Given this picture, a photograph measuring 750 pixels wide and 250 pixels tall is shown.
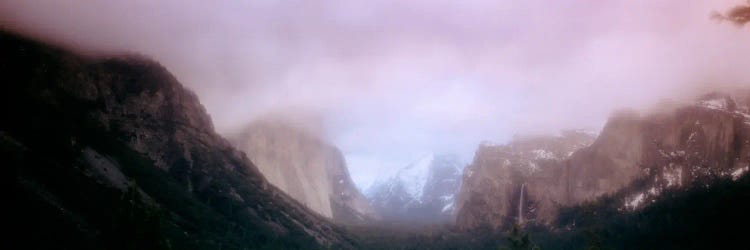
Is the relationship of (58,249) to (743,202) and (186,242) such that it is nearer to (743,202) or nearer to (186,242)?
(186,242)

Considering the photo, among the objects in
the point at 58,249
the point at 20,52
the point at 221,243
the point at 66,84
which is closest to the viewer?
the point at 58,249

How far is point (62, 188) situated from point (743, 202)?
220098 millimetres

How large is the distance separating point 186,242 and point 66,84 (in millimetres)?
92990

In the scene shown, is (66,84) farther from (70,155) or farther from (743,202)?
(743,202)

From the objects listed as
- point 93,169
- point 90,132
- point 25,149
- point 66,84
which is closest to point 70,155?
point 93,169

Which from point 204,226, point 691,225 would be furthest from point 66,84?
point 691,225

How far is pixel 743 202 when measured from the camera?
7569 inches

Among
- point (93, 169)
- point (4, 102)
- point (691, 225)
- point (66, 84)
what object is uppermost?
point (691, 225)

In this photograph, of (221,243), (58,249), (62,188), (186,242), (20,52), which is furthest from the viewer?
(20,52)

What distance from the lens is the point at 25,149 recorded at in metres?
120

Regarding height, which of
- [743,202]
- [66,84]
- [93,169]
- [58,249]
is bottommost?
[58,249]

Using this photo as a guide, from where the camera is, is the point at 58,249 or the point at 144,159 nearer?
the point at 58,249

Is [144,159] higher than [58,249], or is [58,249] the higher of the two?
[144,159]

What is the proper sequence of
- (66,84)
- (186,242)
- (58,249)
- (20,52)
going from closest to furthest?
1. (58,249)
2. (186,242)
3. (20,52)
4. (66,84)
